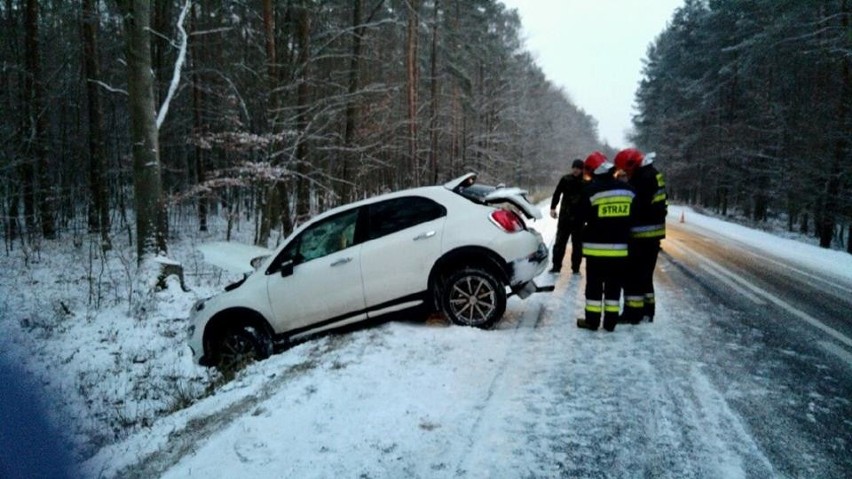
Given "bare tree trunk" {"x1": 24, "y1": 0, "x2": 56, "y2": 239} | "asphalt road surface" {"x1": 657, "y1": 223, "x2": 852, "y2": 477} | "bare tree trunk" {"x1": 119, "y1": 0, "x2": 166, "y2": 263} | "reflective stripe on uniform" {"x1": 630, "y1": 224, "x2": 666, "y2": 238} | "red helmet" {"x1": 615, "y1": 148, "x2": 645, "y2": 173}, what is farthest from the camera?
"bare tree trunk" {"x1": 24, "y1": 0, "x2": 56, "y2": 239}

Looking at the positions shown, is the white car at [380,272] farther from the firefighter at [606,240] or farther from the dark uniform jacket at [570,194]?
the dark uniform jacket at [570,194]

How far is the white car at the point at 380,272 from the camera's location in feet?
18.7

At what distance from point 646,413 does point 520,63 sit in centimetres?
4251

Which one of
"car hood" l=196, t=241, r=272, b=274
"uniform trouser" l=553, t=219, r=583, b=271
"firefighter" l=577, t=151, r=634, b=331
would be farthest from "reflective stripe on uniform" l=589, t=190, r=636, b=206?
"car hood" l=196, t=241, r=272, b=274

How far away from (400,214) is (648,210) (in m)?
3.12

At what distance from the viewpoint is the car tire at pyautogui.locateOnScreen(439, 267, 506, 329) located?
18.8ft

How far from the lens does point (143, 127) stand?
8961mm

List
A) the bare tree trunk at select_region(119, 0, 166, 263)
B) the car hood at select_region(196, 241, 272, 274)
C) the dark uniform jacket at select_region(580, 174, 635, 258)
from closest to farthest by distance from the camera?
1. the dark uniform jacket at select_region(580, 174, 635, 258)
2. the car hood at select_region(196, 241, 272, 274)
3. the bare tree trunk at select_region(119, 0, 166, 263)

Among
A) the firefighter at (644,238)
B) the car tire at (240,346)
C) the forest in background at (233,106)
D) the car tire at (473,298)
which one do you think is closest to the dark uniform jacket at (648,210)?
the firefighter at (644,238)

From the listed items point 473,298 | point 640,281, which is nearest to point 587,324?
point 640,281

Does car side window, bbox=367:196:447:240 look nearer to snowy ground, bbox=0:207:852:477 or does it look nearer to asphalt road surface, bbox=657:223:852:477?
snowy ground, bbox=0:207:852:477

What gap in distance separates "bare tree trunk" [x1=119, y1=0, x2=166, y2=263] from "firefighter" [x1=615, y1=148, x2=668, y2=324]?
822cm

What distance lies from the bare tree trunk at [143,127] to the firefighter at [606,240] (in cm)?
790

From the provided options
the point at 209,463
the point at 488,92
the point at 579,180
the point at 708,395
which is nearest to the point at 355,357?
the point at 209,463
